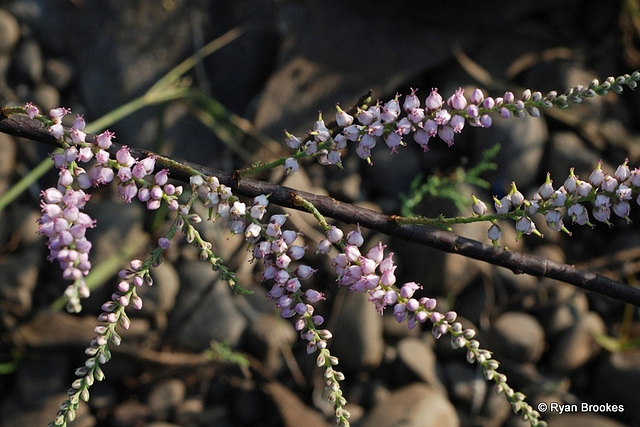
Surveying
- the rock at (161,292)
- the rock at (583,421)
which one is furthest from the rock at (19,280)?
the rock at (583,421)

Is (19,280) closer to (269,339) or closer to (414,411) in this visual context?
(269,339)

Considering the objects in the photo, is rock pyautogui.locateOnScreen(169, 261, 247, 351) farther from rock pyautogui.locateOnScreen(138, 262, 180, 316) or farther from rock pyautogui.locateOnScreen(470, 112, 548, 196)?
rock pyautogui.locateOnScreen(470, 112, 548, 196)

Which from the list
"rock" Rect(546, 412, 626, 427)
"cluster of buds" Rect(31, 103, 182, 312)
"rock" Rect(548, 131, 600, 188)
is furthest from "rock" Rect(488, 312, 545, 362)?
"cluster of buds" Rect(31, 103, 182, 312)

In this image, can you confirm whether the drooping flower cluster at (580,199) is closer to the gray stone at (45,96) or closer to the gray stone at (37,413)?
the gray stone at (37,413)

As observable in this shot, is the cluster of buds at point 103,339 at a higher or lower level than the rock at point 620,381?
lower

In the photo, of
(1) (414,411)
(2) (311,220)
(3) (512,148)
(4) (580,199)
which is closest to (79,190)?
(4) (580,199)

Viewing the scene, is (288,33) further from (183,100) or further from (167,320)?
(167,320)
